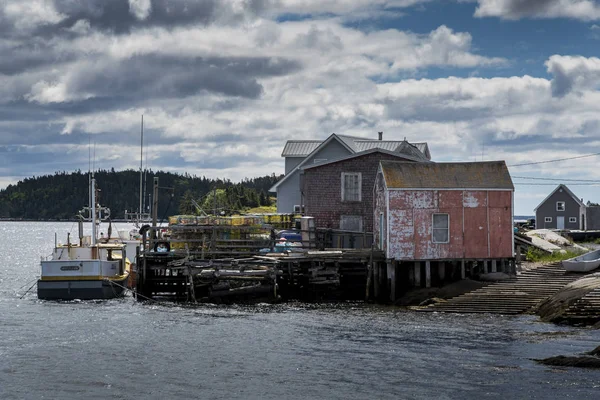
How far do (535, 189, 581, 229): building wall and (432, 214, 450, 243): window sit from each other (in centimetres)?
7326

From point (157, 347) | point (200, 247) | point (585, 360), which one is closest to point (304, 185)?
point (200, 247)

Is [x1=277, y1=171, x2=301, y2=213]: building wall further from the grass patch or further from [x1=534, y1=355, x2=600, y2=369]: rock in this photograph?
[x1=534, y1=355, x2=600, y2=369]: rock

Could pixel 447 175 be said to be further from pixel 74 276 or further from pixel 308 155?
pixel 308 155

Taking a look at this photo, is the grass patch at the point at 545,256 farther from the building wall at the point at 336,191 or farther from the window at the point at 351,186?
the window at the point at 351,186

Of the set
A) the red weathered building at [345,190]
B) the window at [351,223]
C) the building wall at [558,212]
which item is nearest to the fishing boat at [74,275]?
the red weathered building at [345,190]

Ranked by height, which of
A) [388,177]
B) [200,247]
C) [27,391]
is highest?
[388,177]

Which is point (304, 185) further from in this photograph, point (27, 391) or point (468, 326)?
point (27, 391)

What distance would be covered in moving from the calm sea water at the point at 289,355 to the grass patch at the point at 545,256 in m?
14.7

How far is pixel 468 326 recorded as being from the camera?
31.9 metres

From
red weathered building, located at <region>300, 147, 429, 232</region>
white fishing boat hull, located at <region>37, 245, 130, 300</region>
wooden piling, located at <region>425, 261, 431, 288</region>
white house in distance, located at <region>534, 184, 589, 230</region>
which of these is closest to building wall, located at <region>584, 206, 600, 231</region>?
white house in distance, located at <region>534, 184, 589, 230</region>

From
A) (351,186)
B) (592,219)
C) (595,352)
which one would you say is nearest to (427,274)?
(351,186)

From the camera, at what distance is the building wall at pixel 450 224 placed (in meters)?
40.0

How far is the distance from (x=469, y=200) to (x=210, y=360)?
1757cm

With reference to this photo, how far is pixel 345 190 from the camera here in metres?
53.0
